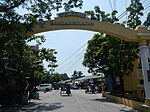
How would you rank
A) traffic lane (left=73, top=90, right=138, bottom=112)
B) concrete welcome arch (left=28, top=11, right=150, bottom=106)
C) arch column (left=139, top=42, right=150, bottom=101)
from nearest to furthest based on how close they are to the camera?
concrete welcome arch (left=28, top=11, right=150, bottom=106) < arch column (left=139, top=42, right=150, bottom=101) < traffic lane (left=73, top=90, right=138, bottom=112)

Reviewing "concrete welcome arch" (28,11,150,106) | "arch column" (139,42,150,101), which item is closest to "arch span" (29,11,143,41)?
"concrete welcome arch" (28,11,150,106)

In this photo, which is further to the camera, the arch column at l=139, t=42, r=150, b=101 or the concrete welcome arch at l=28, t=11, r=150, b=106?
the arch column at l=139, t=42, r=150, b=101

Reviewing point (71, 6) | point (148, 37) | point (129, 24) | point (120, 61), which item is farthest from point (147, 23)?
point (71, 6)

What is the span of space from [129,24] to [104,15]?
4.40 m

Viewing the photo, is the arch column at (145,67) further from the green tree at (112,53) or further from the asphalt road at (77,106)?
the green tree at (112,53)

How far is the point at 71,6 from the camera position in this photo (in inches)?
645

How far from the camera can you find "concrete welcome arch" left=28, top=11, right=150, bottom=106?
18806 millimetres

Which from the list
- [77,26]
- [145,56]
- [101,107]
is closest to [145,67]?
[145,56]

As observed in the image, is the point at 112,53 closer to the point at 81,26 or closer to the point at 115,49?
the point at 115,49

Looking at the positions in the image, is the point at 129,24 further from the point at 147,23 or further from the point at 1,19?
the point at 1,19

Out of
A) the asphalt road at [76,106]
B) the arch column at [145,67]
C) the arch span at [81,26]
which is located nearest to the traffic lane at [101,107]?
the asphalt road at [76,106]

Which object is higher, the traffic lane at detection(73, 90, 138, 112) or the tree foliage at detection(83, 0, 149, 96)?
the tree foliage at detection(83, 0, 149, 96)

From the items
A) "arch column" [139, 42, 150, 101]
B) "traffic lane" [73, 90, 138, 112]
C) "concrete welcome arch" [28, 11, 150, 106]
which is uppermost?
"concrete welcome arch" [28, 11, 150, 106]

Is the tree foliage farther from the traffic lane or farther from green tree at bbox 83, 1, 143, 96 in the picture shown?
the traffic lane
